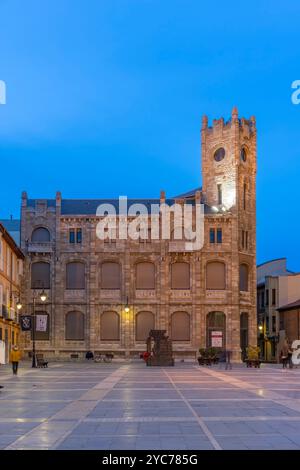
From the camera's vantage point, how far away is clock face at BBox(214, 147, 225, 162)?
82000mm

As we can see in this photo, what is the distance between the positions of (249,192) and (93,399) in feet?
196

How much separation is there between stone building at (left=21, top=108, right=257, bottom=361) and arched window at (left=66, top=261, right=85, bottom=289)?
0.10m

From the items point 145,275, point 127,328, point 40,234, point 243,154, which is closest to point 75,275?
point 40,234

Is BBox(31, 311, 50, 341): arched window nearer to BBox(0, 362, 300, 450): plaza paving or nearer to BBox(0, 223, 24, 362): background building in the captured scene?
BBox(0, 223, 24, 362): background building

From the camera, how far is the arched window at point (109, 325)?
77125 millimetres

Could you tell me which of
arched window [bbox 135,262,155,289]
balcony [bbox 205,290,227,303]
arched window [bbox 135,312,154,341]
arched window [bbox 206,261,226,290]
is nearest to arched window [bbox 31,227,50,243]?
arched window [bbox 135,262,155,289]

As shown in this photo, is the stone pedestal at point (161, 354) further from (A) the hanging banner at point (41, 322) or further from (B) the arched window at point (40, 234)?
(B) the arched window at point (40, 234)

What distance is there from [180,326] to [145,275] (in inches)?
247

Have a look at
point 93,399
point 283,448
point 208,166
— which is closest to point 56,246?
point 208,166

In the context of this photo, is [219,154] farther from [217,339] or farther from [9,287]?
[9,287]

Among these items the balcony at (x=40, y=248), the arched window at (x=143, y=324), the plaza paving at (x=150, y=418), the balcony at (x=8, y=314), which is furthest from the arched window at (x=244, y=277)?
the plaza paving at (x=150, y=418)

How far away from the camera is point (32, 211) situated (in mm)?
79000

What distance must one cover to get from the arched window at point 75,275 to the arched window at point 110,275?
2038 mm

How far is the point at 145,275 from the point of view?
78.4 m
